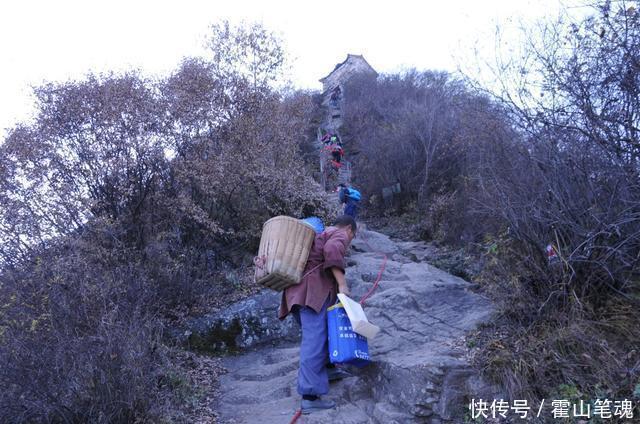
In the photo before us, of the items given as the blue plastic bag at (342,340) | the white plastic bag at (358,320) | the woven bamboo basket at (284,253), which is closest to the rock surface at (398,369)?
the blue plastic bag at (342,340)

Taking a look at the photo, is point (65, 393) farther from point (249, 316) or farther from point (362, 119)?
point (362, 119)

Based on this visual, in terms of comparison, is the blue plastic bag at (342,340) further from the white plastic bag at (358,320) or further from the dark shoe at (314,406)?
the dark shoe at (314,406)

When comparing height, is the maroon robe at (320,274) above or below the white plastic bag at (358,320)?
above

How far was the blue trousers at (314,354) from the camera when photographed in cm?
527

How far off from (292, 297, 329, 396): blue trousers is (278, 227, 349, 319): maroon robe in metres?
0.12

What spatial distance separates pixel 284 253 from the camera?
17.7ft

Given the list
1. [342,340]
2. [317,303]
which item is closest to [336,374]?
[342,340]

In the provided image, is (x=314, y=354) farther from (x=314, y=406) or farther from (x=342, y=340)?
(x=314, y=406)

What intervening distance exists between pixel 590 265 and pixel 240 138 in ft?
22.3

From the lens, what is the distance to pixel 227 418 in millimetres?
5891

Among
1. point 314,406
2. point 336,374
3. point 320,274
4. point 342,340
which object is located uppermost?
point 320,274

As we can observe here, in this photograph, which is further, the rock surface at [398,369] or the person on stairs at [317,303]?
the person on stairs at [317,303]

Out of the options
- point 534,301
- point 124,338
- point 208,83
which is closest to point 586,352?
point 534,301

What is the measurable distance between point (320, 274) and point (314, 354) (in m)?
0.78
